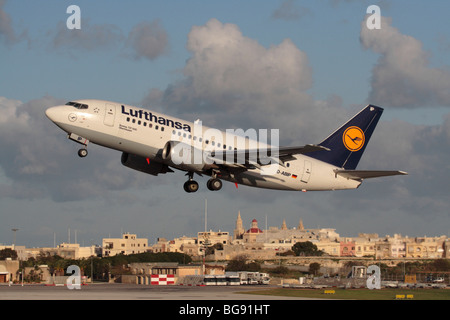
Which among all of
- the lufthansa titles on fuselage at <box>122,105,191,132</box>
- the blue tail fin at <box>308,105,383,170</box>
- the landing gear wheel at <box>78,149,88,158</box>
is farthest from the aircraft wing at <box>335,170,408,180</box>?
the landing gear wheel at <box>78,149,88,158</box>

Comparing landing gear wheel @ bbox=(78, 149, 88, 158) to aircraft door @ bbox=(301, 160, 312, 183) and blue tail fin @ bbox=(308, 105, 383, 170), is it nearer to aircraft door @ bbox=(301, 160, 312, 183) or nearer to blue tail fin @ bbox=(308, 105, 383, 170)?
aircraft door @ bbox=(301, 160, 312, 183)

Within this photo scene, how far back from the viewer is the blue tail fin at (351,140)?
72.9m

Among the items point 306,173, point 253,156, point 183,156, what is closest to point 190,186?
point 183,156

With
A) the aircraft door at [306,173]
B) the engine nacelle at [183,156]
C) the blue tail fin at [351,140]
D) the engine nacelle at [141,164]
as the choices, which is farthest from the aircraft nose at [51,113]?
the blue tail fin at [351,140]

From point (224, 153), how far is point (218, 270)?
3065 inches

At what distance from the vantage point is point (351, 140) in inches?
2936

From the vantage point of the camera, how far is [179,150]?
61094 millimetres

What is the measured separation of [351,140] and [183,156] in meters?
21.3

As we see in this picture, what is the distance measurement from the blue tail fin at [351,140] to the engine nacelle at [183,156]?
554 inches

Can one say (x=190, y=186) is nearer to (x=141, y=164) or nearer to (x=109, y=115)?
(x=141, y=164)
